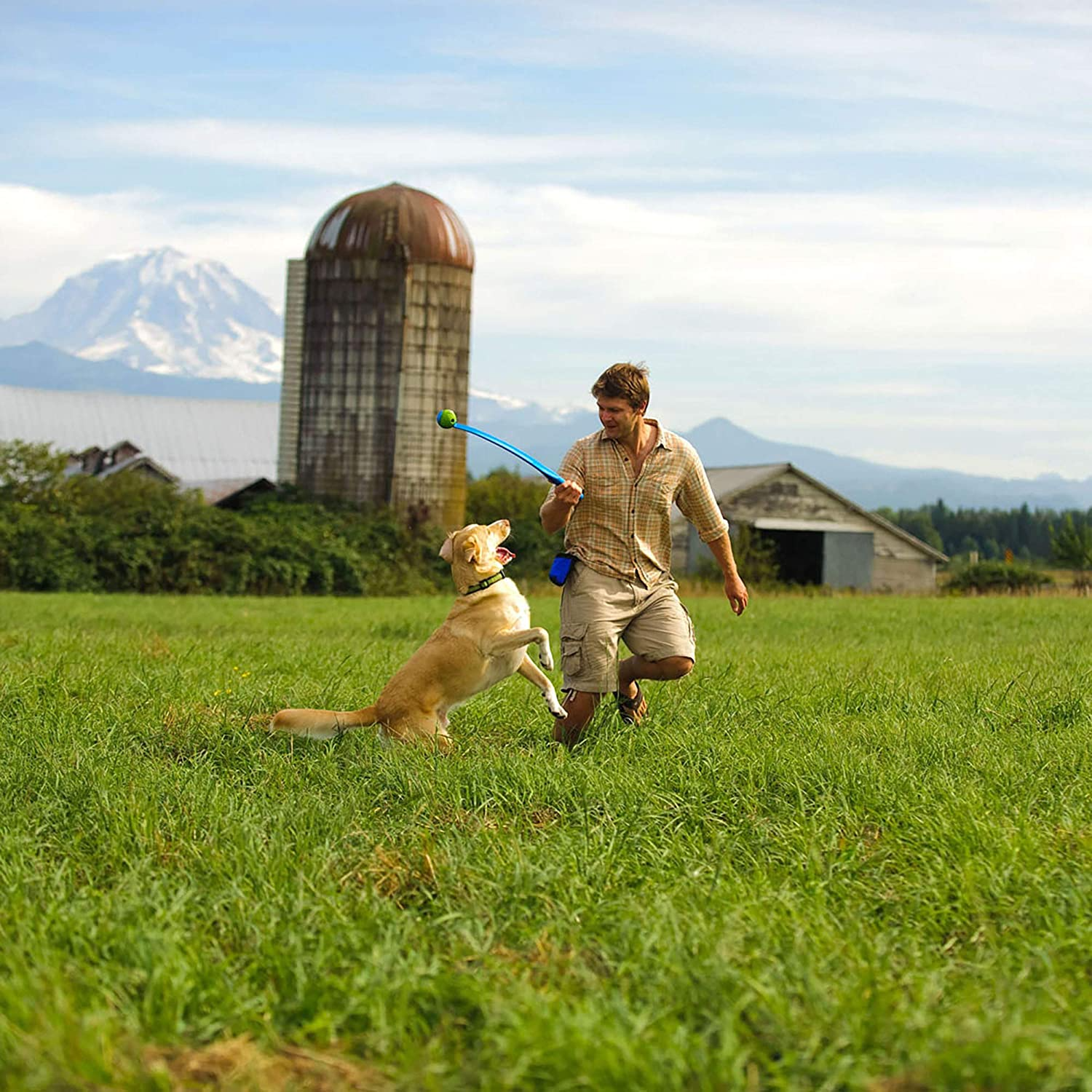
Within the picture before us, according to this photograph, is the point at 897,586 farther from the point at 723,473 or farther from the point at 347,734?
the point at 347,734

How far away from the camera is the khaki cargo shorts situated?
7469mm

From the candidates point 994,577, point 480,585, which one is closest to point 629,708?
point 480,585

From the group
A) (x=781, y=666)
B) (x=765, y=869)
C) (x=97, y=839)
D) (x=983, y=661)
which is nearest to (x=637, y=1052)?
(x=765, y=869)

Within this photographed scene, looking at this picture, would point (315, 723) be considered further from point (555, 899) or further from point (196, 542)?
point (196, 542)

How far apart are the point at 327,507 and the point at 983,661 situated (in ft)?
83.9

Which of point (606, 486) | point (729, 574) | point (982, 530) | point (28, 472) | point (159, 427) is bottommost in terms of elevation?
point (729, 574)

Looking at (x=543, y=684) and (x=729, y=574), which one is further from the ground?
(x=729, y=574)

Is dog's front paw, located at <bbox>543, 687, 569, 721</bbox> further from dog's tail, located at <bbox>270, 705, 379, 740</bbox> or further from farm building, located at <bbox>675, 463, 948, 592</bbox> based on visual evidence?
farm building, located at <bbox>675, 463, 948, 592</bbox>

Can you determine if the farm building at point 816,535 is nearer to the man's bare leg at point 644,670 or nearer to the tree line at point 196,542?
the tree line at point 196,542

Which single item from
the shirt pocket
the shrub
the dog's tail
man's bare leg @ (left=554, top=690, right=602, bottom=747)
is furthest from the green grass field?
the shrub

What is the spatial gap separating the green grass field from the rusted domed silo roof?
28.2m

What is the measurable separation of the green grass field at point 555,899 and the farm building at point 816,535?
35258mm

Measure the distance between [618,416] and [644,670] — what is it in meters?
1.54

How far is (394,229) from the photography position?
3541 cm
